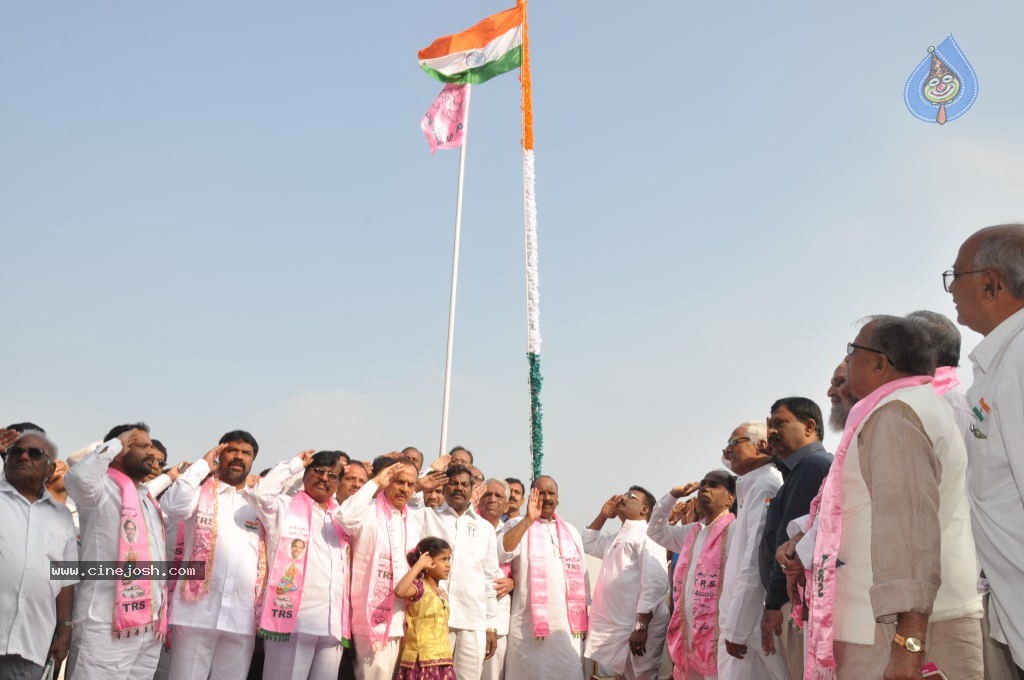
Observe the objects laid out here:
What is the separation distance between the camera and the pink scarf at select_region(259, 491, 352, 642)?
638cm

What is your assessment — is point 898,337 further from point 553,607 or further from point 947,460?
point 553,607

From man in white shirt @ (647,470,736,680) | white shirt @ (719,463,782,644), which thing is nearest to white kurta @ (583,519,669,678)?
man in white shirt @ (647,470,736,680)

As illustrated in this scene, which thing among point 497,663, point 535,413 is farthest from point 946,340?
point 535,413

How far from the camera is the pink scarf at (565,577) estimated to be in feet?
27.5

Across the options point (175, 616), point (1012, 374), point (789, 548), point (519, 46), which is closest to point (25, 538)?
point (175, 616)

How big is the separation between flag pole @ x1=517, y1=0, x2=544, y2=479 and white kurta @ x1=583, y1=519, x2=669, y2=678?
624 centimetres

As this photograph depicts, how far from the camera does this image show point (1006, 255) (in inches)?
115

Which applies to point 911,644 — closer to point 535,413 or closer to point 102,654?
point 102,654

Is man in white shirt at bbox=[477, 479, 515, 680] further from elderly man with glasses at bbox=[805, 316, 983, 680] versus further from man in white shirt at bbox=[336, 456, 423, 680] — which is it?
elderly man with glasses at bbox=[805, 316, 983, 680]

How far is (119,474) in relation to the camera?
605 centimetres

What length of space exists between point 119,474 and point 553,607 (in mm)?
4354

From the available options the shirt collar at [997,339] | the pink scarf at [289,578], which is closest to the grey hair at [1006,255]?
the shirt collar at [997,339]

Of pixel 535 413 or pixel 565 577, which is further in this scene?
pixel 535 413

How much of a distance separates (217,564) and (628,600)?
4080mm
